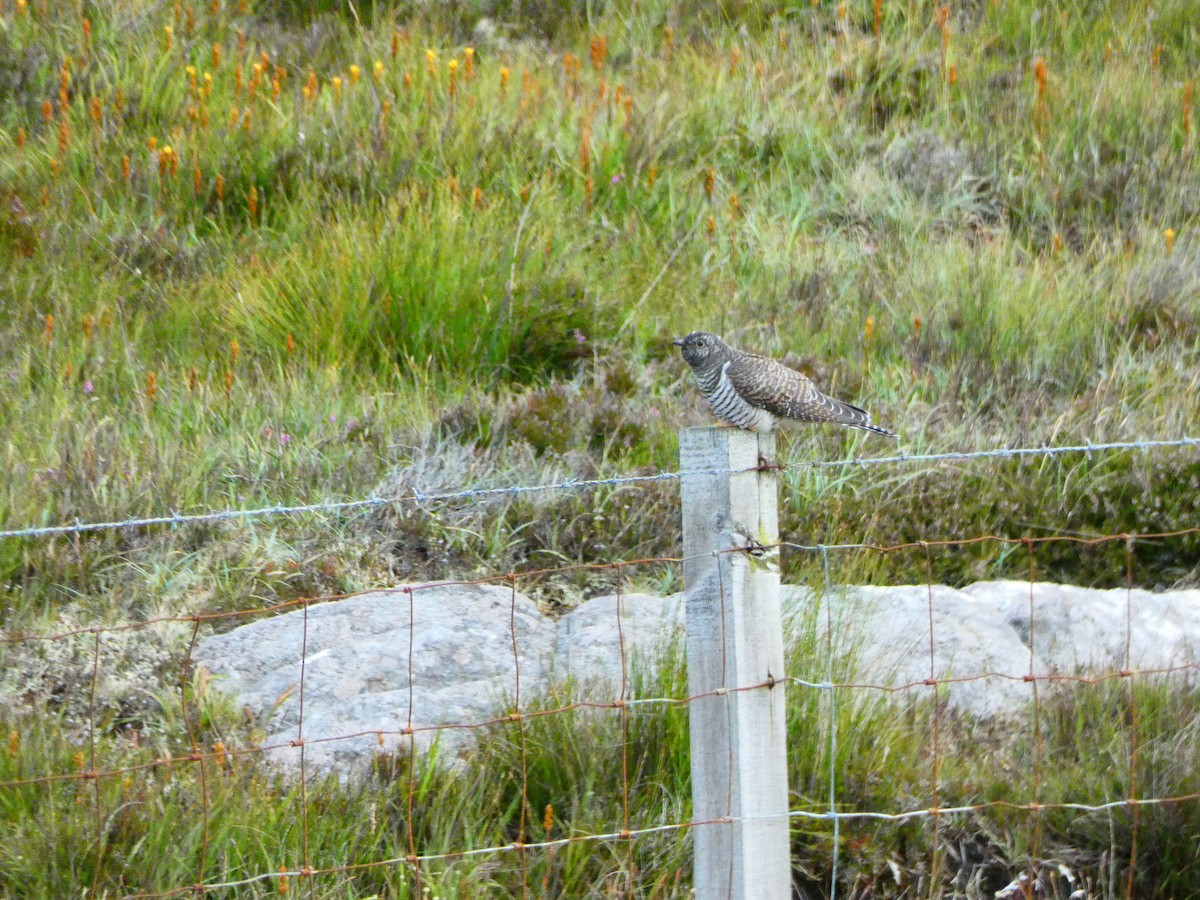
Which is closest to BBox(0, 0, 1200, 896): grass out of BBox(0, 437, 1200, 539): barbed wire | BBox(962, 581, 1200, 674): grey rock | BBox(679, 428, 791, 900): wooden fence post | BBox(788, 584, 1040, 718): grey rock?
BBox(788, 584, 1040, 718): grey rock

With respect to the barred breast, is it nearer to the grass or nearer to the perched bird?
the perched bird

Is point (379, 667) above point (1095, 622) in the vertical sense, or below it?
below

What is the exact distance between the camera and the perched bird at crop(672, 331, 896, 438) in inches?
190

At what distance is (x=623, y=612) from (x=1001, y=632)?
1.36 metres

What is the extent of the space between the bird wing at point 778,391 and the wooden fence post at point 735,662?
5.76ft

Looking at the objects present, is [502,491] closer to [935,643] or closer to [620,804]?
[620,804]

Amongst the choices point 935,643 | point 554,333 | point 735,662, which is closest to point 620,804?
point 735,662

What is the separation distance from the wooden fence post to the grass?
0.55m

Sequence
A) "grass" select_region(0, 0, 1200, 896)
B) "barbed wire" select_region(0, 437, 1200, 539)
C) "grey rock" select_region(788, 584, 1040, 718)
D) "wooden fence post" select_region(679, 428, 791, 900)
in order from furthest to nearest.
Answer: "grey rock" select_region(788, 584, 1040, 718) < "grass" select_region(0, 0, 1200, 896) < "barbed wire" select_region(0, 437, 1200, 539) < "wooden fence post" select_region(679, 428, 791, 900)

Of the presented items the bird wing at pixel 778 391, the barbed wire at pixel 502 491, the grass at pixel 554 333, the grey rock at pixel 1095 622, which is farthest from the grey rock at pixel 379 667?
the grey rock at pixel 1095 622

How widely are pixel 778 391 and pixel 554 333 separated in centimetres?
202

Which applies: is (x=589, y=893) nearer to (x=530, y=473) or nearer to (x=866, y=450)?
(x=530, y=473)

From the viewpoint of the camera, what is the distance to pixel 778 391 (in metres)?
4.84

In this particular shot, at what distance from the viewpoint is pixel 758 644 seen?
3006 millimetres
